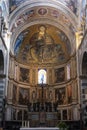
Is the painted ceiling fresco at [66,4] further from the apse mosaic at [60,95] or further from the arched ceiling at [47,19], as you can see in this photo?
the apse mosaic at [60,95]

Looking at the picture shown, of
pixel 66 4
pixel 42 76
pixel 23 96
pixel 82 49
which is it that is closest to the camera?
pixel 82 49

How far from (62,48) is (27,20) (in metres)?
6.62

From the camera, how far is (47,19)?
30891 millimetres

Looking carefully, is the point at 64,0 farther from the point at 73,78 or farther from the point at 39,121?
the point at 39,121

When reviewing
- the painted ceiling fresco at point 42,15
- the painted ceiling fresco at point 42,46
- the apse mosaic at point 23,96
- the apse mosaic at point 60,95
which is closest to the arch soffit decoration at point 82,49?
the painted ceiling fresco at point 42,15

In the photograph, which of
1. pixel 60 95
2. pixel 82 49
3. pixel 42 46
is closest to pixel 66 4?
pixel 82 49

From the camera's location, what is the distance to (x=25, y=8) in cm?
2786

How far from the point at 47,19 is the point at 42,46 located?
4513 millimetres

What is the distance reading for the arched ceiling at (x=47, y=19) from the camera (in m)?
27.7

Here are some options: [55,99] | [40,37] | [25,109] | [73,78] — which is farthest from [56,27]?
[25,109]

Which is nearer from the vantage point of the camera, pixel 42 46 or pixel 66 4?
pixel 66 4

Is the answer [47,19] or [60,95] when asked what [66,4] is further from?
[60,95]

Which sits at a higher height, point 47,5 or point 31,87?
point 47,5

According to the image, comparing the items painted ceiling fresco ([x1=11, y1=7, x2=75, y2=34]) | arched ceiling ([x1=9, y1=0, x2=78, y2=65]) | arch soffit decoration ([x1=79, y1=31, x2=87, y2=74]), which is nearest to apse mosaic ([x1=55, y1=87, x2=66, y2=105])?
arched ceiling ([x1=9, y1=0, x2=78, y2=65])
